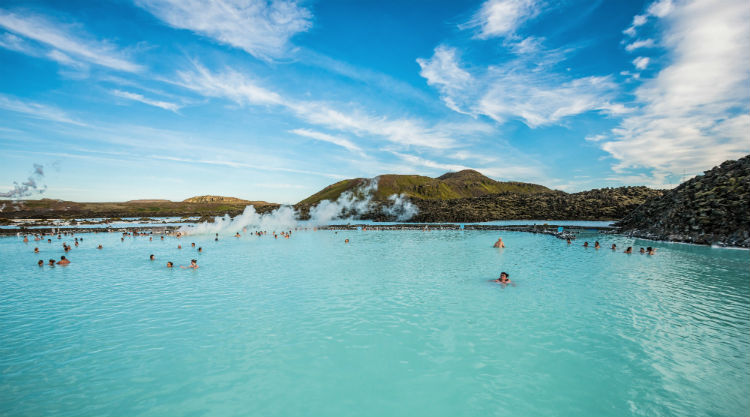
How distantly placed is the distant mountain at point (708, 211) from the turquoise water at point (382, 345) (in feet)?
60.0

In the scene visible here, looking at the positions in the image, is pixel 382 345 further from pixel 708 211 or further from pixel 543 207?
pixel 543 207

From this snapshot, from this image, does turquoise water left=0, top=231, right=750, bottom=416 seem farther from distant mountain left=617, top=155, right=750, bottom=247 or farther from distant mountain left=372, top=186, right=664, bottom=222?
distant mountain left=372, top=186, right=664, bottom=222

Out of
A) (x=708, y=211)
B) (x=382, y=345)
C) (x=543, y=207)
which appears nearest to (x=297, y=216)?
(x=543, y=207)

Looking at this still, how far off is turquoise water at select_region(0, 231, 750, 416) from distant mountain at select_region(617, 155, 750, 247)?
18290mm

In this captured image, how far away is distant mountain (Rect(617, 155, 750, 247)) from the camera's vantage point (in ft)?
124

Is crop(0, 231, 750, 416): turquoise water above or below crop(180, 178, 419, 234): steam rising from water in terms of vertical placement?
below

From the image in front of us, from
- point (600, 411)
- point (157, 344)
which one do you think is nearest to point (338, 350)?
point (157, 344)

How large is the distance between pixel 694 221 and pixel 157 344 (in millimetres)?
58394

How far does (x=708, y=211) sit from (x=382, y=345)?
50.8m

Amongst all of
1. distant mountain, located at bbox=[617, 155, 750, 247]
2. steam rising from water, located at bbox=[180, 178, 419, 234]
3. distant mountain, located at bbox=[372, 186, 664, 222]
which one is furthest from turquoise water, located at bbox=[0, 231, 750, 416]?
distant mountain, located at bbox=[372, 186, 664, 222]

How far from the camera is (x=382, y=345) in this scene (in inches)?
499

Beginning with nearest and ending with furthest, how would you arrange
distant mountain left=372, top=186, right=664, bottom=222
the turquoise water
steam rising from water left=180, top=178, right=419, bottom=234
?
the turquoise water → distant mountain left=372, top=186, right=664, bottom=222 → steam rising from water left=180, top=178, right=419, bottom=234

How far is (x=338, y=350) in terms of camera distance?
1229 cm

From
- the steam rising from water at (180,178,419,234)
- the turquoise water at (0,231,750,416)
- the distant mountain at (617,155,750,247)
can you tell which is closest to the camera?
the turquoise water at (0,231,750,416)
